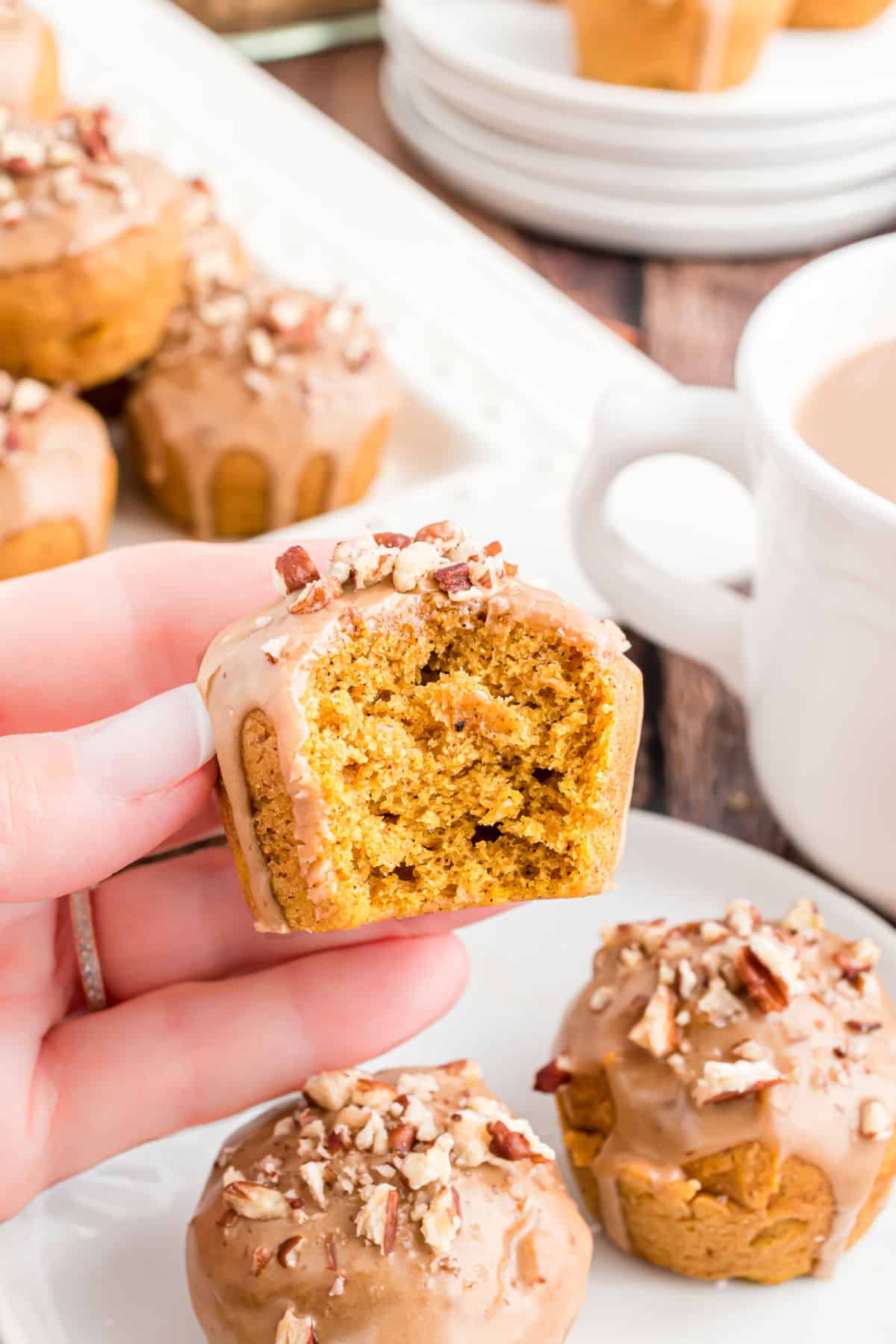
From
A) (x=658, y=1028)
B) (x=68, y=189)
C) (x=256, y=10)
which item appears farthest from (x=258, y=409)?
(x=256, y=10)

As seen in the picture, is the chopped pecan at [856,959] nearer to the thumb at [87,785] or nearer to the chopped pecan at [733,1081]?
the chopped pecan at [733,1081]

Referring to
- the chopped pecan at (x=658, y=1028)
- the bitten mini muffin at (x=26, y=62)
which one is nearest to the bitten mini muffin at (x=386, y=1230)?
the chopped pecan at (x=658, y=1028)

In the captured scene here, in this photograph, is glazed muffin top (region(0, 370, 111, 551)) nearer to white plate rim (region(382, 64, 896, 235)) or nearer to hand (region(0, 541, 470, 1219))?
hand (region(0, 541, 470, 1219))

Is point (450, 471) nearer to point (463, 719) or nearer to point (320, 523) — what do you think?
point (320, 523)

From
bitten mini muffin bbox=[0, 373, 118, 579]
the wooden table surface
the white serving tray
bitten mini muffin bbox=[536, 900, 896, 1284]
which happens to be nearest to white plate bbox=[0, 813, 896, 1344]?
bitten mini muffin bbox=[536, 900, 896, 1284]

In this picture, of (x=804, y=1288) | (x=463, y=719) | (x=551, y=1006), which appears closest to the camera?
(x=463, y=719)

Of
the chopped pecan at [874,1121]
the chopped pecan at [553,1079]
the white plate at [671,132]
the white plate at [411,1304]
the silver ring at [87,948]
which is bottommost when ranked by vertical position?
the white plate at [411,1304]

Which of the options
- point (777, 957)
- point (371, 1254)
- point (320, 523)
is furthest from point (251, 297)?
point (371, 1254)
